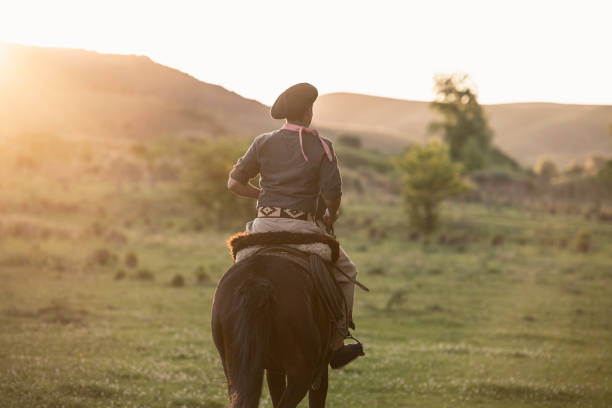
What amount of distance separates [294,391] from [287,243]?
1302mm

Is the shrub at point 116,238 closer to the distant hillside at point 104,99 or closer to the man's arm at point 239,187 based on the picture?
the man's arm at point 239,187

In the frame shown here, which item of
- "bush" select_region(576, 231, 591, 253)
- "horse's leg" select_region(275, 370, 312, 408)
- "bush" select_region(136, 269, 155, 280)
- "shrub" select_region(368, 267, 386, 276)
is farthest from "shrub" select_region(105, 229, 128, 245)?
"horse's leg" select_region(275, 370, 312, 408)

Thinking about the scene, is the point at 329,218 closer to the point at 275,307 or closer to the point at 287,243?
the point at 287,243

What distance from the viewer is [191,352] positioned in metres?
12.3

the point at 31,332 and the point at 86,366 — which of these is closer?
the point at 86,366

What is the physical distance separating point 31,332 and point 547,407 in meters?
10.3

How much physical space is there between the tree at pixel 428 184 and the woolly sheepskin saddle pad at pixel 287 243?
119ft

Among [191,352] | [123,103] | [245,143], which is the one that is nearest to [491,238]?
[245,143]

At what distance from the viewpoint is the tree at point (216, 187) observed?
141 ft

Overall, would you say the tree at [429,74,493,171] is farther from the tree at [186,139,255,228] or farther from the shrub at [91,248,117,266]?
the shrub at [91,248,117,266]

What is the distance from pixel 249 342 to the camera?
4.92 m

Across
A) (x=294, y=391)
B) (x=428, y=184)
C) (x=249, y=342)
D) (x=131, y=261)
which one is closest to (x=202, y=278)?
(x=131, y=261)

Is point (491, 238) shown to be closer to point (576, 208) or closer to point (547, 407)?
point (576, 208)

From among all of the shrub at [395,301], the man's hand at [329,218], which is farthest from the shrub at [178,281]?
the man's hand at [329,218]
